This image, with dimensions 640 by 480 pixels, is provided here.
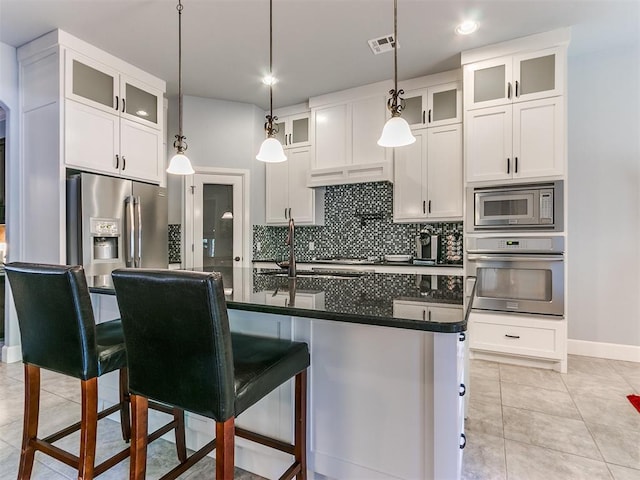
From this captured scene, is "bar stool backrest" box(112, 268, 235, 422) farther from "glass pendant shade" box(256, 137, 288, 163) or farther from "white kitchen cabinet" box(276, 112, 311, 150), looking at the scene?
"white kitchen cabinet" box(276, 112, 311, 150)

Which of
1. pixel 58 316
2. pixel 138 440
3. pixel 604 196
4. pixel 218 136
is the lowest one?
pixel 138 440

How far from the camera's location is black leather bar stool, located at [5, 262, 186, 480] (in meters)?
1.30

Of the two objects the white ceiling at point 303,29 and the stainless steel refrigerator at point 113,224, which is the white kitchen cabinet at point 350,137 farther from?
the stainless steel refrigerator at point 113,224

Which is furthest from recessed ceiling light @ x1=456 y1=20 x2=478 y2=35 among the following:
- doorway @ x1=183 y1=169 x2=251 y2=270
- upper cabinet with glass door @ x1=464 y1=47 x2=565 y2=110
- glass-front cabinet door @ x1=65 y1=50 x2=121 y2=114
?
glass-front cabinet door @ x1=65 y1=50 x2=121 y2=114

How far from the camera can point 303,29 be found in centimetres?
288

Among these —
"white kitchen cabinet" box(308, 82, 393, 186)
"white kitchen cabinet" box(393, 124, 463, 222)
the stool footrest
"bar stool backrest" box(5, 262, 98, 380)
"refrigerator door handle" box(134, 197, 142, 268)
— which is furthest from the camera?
"white kitchen cabinet" box(308, 82, 393, 186)

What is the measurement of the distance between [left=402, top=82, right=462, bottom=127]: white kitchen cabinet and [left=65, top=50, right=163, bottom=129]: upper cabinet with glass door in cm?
270

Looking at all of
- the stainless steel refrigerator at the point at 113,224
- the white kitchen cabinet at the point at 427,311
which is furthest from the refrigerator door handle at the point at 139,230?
the white kitchen cabinet at the point at 427,311

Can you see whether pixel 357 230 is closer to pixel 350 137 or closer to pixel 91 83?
pixel 350 137

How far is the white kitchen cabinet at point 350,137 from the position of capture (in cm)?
387

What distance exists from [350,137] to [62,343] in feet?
11.1

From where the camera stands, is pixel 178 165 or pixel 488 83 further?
pixel 488 83

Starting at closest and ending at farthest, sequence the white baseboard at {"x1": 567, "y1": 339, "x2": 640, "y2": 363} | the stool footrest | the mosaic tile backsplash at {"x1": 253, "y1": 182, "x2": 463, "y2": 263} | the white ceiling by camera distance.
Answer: the stool footrest, the white ceiling, the white baseboard at {"x1": 567, "y1": 339, "x2": 640, "y2": 363}, the mosaic tile backsplash at {"x1": 253, "y1": 182, "x2": 463, "y2": 263}

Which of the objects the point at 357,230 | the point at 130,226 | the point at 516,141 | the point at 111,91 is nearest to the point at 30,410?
the point at 130,226
